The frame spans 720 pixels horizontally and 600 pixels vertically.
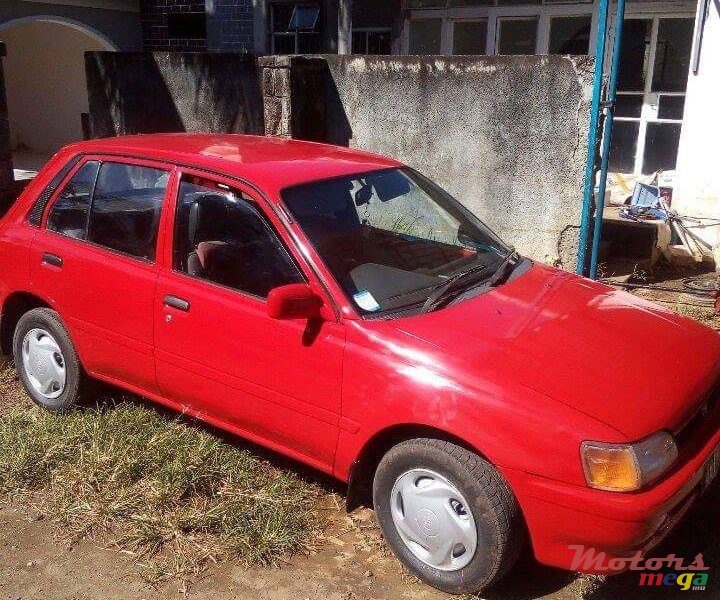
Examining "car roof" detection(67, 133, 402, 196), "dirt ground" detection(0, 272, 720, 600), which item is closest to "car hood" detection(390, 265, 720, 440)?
"dirt ground" detection(0, 272, 720, 600)

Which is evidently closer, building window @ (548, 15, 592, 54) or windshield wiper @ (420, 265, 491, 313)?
windshield wiper @ (420, 265, 491, 313)

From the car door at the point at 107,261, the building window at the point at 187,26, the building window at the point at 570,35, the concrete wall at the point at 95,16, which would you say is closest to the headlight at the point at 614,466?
the car door at the point at 107,261

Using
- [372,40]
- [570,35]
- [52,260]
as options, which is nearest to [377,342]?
[52,260]

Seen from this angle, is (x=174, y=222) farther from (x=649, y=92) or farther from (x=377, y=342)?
(x=649, y=92)

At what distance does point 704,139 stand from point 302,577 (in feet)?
23.5

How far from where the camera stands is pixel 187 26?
13.0 m

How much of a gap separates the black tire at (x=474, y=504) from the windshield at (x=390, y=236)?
0.63 meters

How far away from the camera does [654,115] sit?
10.1 m

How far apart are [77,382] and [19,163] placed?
12214 millimetres

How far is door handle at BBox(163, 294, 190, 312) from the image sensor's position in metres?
3.52

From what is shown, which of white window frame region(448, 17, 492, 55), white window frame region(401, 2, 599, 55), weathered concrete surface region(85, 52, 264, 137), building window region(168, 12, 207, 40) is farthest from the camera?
building window region(168, 12, 207, 40)

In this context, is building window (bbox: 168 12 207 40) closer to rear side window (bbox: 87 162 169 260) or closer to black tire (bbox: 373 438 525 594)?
rear side window (bbox: 87 162 169 260)

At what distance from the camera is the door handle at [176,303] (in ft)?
11.5

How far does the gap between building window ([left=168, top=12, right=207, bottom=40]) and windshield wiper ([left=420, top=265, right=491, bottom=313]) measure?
10693 millimetres
